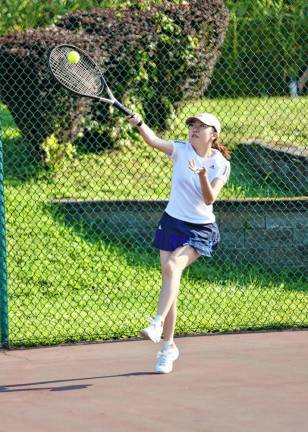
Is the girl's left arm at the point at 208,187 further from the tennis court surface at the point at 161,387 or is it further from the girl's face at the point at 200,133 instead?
the tennis court surface at the point at 161,387

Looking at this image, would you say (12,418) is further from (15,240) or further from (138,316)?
(15,240)

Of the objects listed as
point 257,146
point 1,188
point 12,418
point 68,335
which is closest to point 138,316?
point 68,335

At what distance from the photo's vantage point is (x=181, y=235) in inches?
255

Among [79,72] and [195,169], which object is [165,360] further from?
[79,72]

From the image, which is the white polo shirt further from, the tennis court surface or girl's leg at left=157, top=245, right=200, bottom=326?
the tennis court surface

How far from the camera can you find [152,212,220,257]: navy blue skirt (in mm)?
6484

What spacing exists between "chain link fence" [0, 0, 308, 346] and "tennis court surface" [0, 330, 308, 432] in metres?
0.39

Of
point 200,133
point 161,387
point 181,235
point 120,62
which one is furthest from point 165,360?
point 120,62

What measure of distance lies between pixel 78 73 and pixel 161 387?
2.09 meters

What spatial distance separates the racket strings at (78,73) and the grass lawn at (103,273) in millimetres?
1715

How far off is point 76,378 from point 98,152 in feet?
15.4

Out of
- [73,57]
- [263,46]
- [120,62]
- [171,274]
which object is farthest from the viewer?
[263,46]

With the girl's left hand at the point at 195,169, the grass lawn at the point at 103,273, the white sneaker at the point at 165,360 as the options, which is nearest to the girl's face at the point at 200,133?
the girl's left hand at the point at 195,169

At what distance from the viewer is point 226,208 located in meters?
9.33
